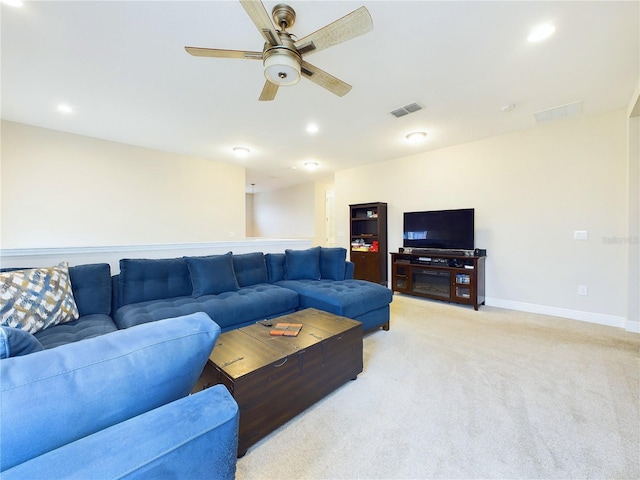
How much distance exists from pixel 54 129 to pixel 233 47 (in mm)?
3439

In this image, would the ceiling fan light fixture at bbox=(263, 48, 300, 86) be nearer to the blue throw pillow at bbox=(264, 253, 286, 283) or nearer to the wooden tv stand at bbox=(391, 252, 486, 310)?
the blue throw pillow at bbox=(264, 253, 286, 283)

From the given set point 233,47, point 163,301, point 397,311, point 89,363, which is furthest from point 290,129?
point 89,363

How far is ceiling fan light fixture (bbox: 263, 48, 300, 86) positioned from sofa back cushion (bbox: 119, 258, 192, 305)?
6.78ft

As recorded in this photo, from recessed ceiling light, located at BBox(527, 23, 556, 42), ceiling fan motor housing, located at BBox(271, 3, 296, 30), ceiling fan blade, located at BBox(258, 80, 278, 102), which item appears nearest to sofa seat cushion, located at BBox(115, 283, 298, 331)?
ceiling fan blade, located at BBox(258, 80, 278, 102)

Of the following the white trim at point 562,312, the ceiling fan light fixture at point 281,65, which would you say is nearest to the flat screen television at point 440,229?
the white trim at point 562,312

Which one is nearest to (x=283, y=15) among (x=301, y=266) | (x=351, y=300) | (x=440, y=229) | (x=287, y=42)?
(x=287, y=42)

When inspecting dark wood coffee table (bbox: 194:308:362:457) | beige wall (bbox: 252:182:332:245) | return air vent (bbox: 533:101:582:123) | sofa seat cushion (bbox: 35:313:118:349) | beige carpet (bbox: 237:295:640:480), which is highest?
return air vent (bbox: 533:101:582:123)

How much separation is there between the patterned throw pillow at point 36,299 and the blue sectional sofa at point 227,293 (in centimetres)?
39

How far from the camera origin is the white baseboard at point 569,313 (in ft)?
10.4

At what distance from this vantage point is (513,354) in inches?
98.9

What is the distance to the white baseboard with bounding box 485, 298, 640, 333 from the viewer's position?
316cm

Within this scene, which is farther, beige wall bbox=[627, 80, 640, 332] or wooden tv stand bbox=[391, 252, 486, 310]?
wooden tv stand bbox=[391, 252, 486, 310]

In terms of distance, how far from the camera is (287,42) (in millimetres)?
1682

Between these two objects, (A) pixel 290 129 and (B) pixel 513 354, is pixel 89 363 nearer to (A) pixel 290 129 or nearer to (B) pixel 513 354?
(B) pixel 513 354
